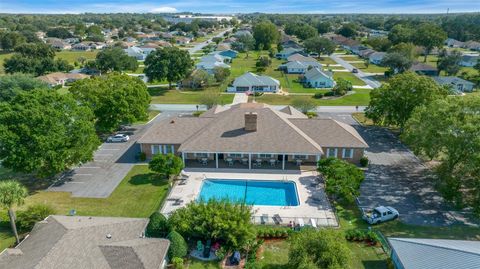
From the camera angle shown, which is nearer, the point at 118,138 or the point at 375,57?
the point at 118,138

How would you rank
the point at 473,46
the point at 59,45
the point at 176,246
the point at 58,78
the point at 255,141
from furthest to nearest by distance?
the point at 59,45 < the point at 473,46 < the point at 58,78 < the point at 255,141 < the point at 176,246

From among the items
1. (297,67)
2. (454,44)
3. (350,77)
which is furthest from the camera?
(454,44)

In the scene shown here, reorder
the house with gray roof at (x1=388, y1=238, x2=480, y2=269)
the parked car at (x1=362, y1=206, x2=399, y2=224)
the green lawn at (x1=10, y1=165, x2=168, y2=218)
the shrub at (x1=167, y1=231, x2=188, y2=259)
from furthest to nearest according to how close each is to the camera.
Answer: the green lawn at (x1=10, y1=165, x2=168, y2=218) → the parked car at (x1=362, y1=206, x2=399, y2=224) → the shrub at (x1=167, y1=231, x2=188, y2=259) → the house with gray roof at (x1=388, y1=238, x2=480, y2=269)

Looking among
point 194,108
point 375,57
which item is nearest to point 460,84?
point 375,57

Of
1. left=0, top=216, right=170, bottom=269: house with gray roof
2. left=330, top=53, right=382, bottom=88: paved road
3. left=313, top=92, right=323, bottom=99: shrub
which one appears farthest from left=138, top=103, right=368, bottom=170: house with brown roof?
left=330, top=53, right=382, bottom=88: paved road

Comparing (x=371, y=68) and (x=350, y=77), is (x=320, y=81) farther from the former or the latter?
(x=371, y=68)

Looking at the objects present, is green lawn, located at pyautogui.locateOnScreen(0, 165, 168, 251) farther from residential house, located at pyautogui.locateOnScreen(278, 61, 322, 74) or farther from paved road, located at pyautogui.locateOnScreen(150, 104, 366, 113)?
residential house, located at pyautogui.locateOnScreen(278, 61, 322, 74)

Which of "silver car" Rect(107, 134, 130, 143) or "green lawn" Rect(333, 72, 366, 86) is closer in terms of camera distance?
"silver car" Rect(107, 134, 130, 143)

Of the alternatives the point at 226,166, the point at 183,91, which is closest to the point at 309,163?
the point at 226,166

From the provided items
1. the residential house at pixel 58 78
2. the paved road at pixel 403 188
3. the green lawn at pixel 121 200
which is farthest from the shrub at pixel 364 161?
the residential house at pixel 58 78
